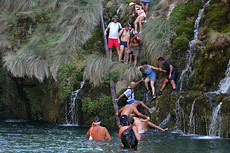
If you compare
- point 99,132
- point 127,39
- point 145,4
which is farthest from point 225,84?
point 145,4

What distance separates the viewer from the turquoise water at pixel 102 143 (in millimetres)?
10875

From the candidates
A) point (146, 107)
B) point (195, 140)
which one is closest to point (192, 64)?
point (146, 107)

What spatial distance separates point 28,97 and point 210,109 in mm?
10353

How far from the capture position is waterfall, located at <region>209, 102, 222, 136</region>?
12750 millimetres

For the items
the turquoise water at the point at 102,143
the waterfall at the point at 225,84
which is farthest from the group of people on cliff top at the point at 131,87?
the waterfall at the point at 225,84

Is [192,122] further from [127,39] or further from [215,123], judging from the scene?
[127,39]

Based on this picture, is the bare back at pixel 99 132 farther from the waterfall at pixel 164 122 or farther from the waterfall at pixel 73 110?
the waterfall at pixel 73 110

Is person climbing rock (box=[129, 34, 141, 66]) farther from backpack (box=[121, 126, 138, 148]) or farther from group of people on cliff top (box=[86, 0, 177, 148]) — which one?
backpack (box=[121, 126, 138, 148])

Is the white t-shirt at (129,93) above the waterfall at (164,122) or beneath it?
above

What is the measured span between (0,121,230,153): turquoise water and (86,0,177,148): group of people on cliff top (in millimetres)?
316

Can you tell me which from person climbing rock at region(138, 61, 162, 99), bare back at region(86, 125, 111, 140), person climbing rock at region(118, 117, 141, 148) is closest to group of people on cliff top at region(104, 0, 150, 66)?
person climbing rock at region(138, 61, 162, 99)

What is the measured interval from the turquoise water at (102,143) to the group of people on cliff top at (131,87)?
1.04 ft

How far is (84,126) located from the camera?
17.4 metres

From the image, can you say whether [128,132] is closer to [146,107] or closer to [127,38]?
[146,107]
